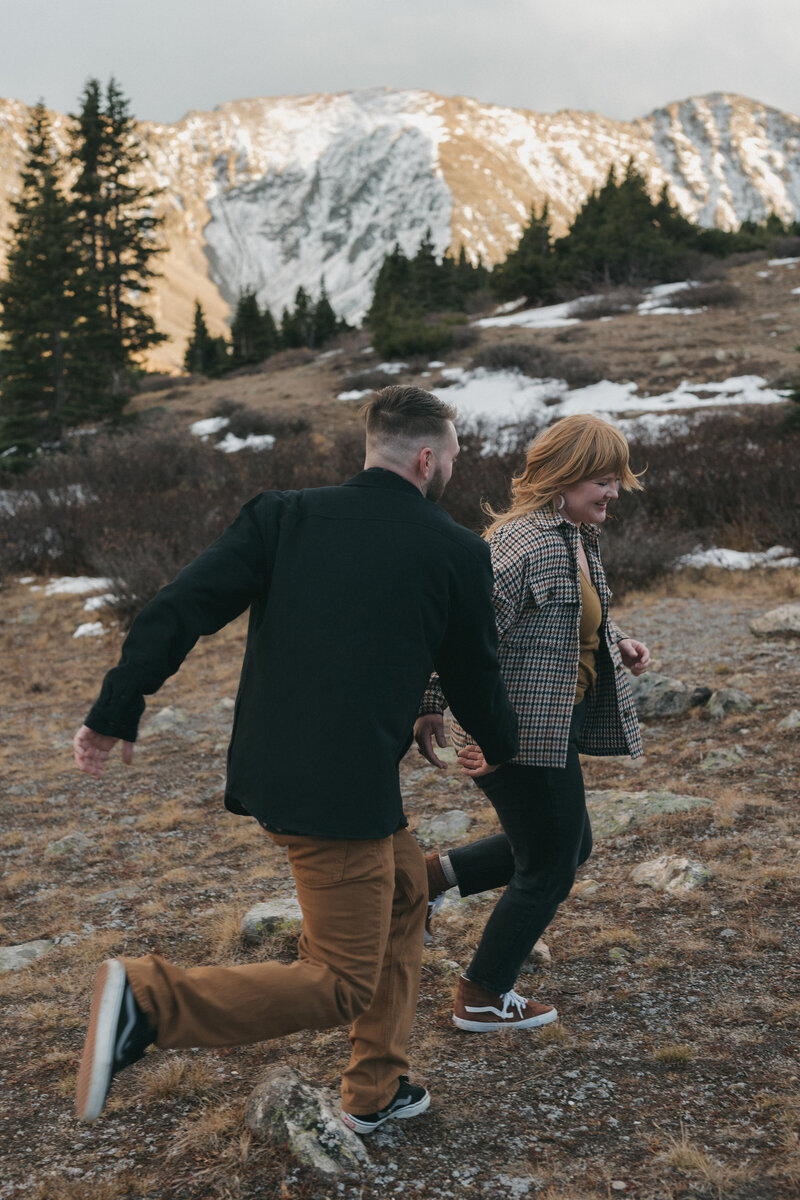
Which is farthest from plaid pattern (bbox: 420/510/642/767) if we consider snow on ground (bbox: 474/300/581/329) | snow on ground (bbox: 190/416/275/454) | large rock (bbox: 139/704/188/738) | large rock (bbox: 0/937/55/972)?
snow on ground (bbox: 474/300/581/329)

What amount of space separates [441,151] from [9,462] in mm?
188187

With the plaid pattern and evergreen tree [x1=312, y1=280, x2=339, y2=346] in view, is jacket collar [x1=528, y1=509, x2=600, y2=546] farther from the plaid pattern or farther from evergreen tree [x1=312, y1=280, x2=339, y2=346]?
evergreen tree [x1=312, y1=280, x2=339, y2=346]

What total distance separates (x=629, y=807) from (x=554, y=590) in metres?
2.43

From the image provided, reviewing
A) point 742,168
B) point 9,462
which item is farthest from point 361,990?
point 742,168

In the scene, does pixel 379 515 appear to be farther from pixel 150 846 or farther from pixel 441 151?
pixel 441 151

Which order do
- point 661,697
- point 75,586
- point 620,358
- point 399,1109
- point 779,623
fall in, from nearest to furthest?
point 399,1109
point 661,697
point 779,623
point 75,586
point 620,358

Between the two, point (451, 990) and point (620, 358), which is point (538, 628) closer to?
point (451, 990)

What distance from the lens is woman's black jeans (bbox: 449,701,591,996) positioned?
2314 millimetres

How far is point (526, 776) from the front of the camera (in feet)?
7.52

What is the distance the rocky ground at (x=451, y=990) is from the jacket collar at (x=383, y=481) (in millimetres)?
1492

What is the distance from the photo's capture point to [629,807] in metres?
4.37

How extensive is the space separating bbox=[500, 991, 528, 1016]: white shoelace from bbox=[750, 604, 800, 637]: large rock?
5.09 metres

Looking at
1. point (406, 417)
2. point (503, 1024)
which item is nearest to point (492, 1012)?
point (503, 1024)

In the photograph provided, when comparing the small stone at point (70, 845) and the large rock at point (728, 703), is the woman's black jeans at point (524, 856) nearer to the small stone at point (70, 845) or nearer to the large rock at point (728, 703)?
the small stone at point (70, 845)
